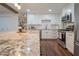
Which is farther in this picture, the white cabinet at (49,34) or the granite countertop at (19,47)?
the white cabinet at (49,34)

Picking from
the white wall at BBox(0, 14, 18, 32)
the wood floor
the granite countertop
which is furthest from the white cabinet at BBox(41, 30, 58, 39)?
the granite countertop

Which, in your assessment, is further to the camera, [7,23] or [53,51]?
[7,23]

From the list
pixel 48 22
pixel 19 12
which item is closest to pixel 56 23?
pixel 48 22

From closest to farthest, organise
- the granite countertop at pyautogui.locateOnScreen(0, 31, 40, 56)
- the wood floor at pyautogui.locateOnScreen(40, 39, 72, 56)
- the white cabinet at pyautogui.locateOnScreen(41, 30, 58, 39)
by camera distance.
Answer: the granite countertop at pyautogui.locateOnScreen(0, 31, 40, 56) → the wood floor at pyautogui.locateOnScreen(40, 39, 72, 56) → the white cabinet at pyautogui.locateOnScreen(41, 30, 58, 39)

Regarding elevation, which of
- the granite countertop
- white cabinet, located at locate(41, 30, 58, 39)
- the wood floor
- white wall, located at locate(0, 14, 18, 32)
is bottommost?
the wood floor

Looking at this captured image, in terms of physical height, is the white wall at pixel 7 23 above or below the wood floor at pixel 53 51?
above

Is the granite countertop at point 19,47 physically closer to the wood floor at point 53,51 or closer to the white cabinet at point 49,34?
the wood floor at point 53,51

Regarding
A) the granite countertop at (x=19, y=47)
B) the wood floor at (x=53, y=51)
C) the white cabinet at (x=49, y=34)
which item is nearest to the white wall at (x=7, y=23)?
the white cabinet at (x=49, y=34)

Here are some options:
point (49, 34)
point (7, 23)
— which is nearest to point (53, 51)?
point (49, 34)

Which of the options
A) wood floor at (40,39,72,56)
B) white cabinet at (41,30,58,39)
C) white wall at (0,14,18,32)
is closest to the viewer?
wood floor at (40,39,72,56)

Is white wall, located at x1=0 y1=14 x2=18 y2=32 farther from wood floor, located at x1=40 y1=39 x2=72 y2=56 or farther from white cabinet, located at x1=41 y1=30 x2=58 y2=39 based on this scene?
wood floor, located at x1=40 y1=39 x2=72 y2=56

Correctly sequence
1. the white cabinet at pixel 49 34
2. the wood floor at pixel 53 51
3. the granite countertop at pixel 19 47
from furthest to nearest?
1. the white cabinet at pixel 49 34
2. the wood floor at pixel 53 51
3. the granite countertop at pixel 19 47

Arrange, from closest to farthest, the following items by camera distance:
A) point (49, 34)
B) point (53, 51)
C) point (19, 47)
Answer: point (19, 47) → point (53, 51) → point (49, 34)

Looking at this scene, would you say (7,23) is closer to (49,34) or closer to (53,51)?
(49,34)
